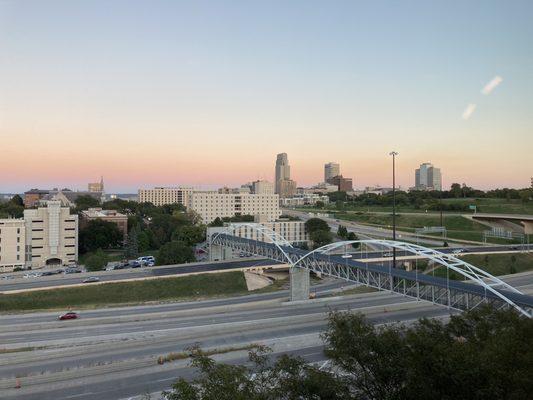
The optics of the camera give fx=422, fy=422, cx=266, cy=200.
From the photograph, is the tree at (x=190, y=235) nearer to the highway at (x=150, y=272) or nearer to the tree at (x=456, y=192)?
the highway at (x=150, y=272)

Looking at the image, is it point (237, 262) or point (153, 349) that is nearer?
point (153, 349)

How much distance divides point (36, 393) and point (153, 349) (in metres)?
8.94

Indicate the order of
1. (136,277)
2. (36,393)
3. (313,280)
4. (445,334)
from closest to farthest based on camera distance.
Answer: (445,334) < (36,393) < (136,277) < (313,280)

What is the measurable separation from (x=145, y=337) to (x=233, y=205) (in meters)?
95.7

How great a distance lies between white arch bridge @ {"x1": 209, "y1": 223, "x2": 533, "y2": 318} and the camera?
94.7 feet

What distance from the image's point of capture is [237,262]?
68.2 m

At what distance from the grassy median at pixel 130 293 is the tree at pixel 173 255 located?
1090cm

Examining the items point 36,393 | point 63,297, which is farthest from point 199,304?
point 36,393

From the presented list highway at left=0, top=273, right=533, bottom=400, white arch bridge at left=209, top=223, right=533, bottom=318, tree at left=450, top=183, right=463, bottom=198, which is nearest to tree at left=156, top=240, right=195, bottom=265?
white arch bridge at left=209, top=223, right=533, bottom=318

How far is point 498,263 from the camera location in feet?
225

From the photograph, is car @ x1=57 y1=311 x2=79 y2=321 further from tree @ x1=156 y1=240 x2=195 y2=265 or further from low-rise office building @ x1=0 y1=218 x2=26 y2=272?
low-rise office building @ x1=0 y1=218 x2=26 y2=272

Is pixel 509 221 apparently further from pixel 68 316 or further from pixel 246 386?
pixel 246 386

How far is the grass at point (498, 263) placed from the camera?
2613 inches

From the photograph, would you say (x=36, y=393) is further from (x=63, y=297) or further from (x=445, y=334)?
(x=63, y=297)
